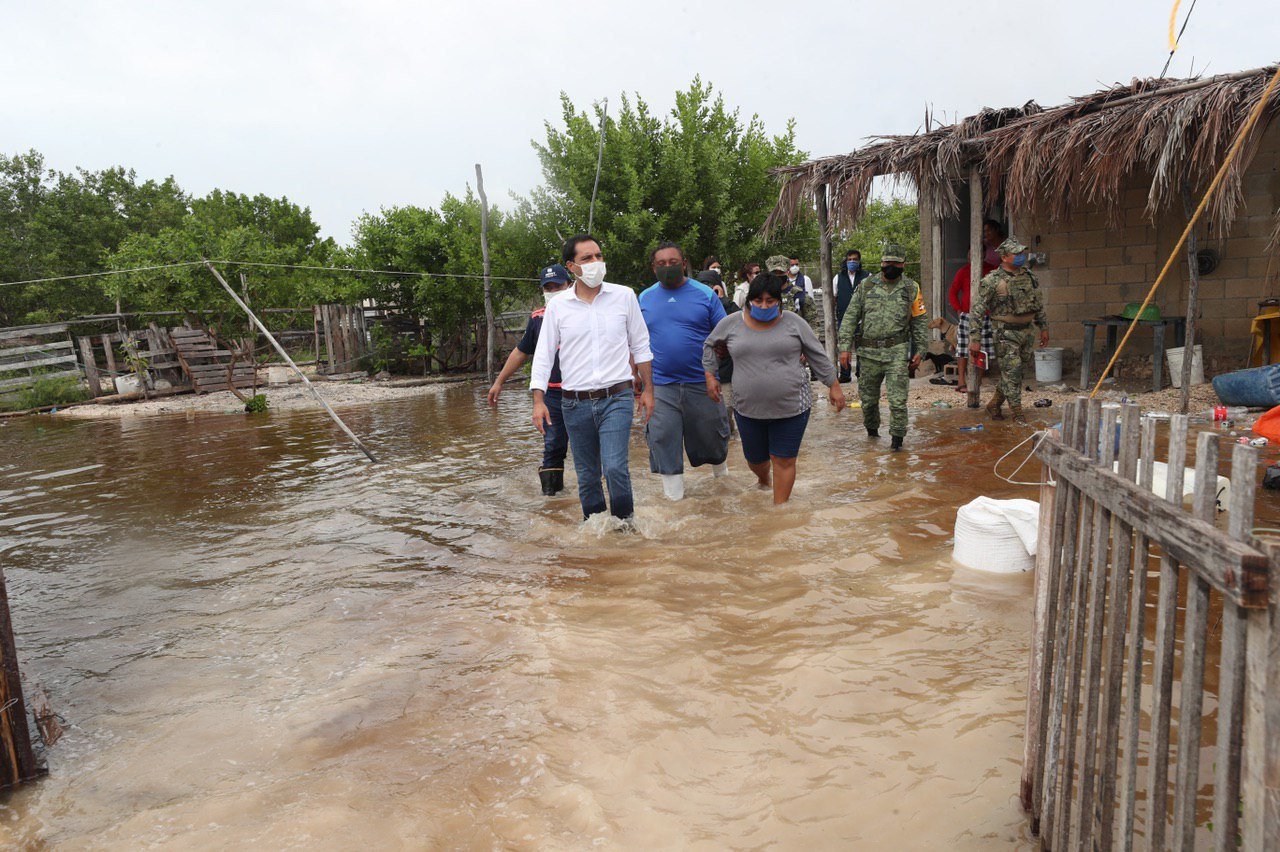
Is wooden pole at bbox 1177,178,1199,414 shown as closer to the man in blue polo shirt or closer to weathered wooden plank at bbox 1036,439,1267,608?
the man in blue polo shirt

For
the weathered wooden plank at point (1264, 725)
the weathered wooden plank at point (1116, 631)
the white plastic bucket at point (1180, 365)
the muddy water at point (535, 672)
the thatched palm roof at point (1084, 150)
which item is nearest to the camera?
the weathered wooden plank at point (1264, 725)

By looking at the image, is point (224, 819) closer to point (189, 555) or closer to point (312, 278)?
point (189, 555)

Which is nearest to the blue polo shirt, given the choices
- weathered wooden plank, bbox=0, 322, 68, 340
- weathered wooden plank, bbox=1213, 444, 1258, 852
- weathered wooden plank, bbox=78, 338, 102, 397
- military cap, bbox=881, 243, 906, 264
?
military cap, bbox=881, 243, 906, 264

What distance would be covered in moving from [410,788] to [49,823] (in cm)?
119

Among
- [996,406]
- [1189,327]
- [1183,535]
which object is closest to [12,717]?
[1183,535]

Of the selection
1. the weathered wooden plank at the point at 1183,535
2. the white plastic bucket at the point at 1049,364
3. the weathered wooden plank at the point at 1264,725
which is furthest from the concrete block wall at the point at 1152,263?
the weathered wooden plank at the point at 1264,725

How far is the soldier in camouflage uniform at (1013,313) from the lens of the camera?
8.93 metres

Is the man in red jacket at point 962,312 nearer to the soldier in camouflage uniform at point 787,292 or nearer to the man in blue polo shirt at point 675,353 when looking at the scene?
the soldier in camouflage uniform at point 787,292

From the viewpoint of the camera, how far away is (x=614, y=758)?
3.03 metres

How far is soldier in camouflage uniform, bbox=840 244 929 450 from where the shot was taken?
7871 millimetres

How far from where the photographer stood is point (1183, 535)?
164 cm

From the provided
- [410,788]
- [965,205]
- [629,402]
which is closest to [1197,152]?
[965,205]

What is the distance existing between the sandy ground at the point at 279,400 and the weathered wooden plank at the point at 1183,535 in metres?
16.8

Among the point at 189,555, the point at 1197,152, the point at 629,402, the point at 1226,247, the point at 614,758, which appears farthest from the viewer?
the point at 1226,247
